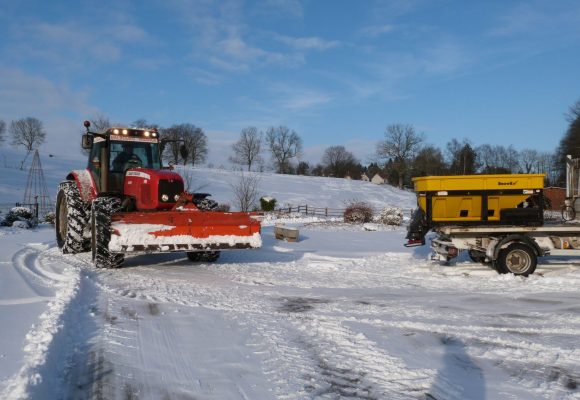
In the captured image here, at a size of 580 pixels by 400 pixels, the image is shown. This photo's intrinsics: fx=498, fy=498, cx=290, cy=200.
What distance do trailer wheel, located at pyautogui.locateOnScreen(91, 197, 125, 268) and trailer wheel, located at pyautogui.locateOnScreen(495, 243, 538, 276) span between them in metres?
6.99

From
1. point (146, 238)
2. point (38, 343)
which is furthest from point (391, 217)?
point (38, 343)

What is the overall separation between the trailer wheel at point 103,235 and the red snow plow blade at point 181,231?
0.69ft

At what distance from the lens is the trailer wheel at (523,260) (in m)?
9.10

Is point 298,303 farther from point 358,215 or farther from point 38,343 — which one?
point 358,215

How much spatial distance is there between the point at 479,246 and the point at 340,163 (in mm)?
99424

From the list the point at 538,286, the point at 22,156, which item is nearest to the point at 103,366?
the point at 538,286

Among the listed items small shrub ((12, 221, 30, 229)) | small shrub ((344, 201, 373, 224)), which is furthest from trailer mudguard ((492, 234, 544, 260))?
small shrub ((344, 201, 373, 224))

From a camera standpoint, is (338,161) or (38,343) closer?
(38,343)

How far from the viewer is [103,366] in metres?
4.04

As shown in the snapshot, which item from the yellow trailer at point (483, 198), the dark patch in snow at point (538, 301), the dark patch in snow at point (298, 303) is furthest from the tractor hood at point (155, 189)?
the dark patch in snow at point (538, 301)

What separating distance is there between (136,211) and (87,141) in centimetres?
195

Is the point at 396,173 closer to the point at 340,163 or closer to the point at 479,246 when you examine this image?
the point at 340,163

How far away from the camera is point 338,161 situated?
109 m

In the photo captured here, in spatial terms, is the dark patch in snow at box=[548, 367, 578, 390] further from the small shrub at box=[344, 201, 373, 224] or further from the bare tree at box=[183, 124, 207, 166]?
the bare tree at box=[183, 124, 207, 166]
